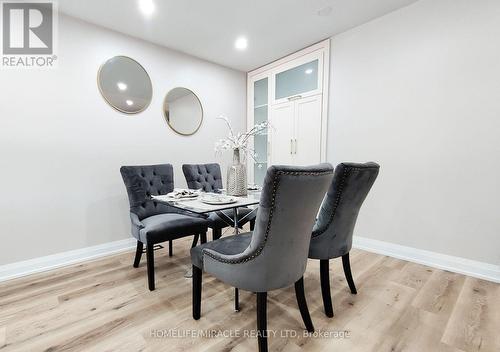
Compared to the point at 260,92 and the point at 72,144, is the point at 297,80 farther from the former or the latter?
the point at 72,144

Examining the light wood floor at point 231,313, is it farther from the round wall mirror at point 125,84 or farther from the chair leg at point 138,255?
the round wall mirror at point 125,84

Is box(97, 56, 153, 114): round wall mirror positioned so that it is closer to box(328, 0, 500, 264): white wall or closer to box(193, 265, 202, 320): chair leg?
box(193, 265, 202, 320): chair leg

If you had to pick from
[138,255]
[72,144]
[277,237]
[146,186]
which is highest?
[72,144]

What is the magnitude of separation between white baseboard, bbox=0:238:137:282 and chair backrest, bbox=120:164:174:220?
0.86 metres

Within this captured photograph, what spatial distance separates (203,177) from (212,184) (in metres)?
0.14

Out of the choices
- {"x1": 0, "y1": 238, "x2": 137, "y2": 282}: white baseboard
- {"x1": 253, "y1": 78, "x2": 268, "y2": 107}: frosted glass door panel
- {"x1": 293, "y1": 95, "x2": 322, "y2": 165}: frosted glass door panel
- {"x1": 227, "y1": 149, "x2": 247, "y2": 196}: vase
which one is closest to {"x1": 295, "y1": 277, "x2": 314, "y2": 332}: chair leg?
{"x1": 227, "y1": 149, "x2": 247, "y2": 196}: vase

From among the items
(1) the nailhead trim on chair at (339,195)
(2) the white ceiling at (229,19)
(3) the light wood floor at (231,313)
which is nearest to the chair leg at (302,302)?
(3) the light wood floor at (231,313)

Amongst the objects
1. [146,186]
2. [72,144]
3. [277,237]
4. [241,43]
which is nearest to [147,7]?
[241,43]

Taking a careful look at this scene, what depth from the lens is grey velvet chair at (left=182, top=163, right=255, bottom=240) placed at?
8.11ft

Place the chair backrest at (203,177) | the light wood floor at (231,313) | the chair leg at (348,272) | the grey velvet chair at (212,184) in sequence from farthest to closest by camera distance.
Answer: the chair backrest at (203,177), the grey velvet chair at (212,184), the chair leg at (348,272), the light wood floor at (231,313)

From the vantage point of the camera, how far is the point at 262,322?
4.05 feet

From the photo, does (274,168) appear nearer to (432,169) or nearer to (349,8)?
(432,169)

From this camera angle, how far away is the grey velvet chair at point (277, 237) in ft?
3.58

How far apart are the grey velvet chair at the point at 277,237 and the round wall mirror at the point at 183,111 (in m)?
2.40
